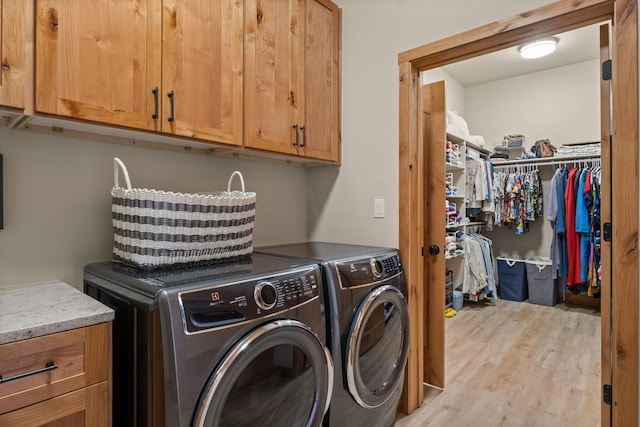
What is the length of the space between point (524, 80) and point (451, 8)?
11.9 feet

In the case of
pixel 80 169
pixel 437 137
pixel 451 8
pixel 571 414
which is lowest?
pixel 571 414

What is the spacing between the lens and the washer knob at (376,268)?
1.73 meters

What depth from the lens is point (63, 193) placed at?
1.50m

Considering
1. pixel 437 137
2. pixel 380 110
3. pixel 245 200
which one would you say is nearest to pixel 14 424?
pixel 245 200

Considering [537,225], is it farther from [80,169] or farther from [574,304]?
[80,169]

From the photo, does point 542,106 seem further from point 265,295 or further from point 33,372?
point 33,372

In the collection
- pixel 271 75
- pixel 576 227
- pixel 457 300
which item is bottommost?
pixel 457 300

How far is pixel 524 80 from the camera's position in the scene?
15.6ft

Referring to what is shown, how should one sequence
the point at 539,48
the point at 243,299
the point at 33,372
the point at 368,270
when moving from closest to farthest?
1. the point at 33,372
2. the point at 243,299
3. the point at 368,270
4. the point at 539,48

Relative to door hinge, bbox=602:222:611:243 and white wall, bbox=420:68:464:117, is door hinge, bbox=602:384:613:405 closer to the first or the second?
door hinge, bbox=602:222:611:243

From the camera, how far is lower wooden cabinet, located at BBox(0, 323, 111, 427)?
883 millimetres

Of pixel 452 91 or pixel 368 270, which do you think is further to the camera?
pixel 452 91

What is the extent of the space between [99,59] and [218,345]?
3.57 feet

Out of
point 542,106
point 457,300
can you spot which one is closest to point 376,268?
point 457,300
